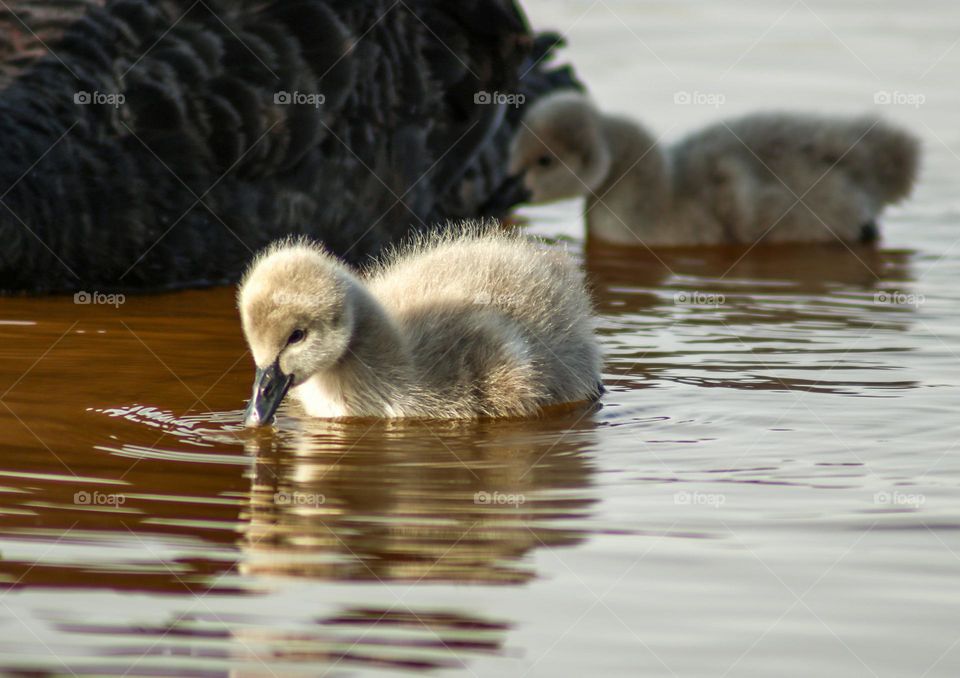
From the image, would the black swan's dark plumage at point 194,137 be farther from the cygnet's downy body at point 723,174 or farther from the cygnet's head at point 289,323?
the cygnet's head at point 289,323

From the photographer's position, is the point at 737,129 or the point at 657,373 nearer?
the point at 657,373

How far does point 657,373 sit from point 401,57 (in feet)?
8.48

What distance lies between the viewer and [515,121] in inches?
344

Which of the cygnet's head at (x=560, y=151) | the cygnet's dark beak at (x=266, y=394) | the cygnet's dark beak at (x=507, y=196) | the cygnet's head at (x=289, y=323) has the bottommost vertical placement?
the cygnet's dark beak at (x=266, y=394)

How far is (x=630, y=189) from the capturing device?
8398mm

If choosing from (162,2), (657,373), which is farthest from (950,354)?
(162,2)

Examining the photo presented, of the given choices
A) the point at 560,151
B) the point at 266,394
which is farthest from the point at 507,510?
the point at 560,151

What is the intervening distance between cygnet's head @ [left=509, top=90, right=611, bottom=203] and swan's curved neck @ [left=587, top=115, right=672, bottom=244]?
0.07 meters

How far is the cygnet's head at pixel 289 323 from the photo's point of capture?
4.69 metres

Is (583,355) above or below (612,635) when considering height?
above

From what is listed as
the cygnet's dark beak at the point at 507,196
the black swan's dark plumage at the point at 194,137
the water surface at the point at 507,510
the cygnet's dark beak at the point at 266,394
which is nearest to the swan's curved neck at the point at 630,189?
the cygnet's dark beak at the point at 507,196

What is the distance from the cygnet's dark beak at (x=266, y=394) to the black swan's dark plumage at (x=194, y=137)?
209 centimetres

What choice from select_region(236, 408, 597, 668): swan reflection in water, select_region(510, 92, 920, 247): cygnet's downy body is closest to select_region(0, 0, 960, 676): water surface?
select_region(236, 408, 597, 668): swan reflection in water

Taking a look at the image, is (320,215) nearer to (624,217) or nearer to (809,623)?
(624,217)
